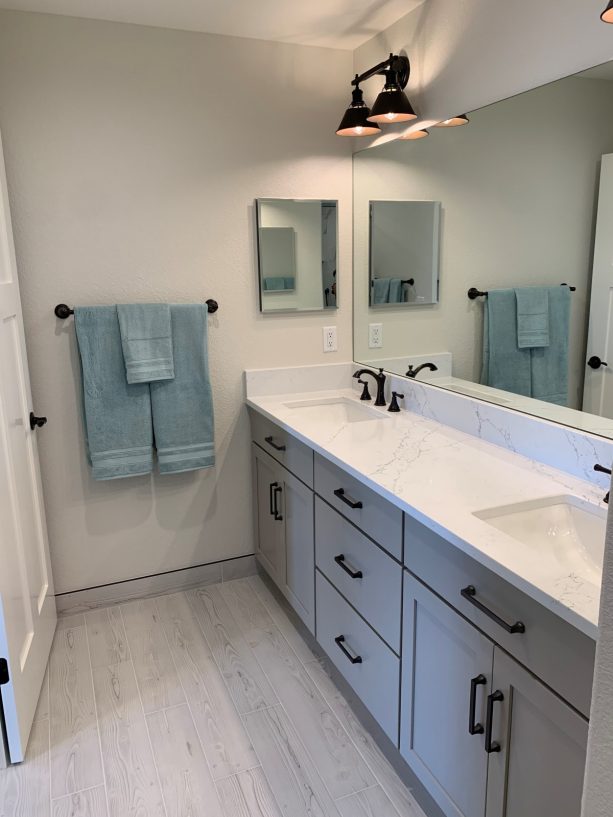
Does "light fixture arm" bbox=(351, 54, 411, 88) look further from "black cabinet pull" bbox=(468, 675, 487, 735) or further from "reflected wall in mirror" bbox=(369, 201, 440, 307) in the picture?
"black cabinet pull" bbox=(468, 675, 487, 735)

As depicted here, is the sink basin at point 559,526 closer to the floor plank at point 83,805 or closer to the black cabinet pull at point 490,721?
the black cabinet pull at point 490,721

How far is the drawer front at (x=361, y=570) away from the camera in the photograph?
178cm

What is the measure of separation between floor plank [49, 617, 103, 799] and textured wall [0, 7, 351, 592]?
31 centimetres

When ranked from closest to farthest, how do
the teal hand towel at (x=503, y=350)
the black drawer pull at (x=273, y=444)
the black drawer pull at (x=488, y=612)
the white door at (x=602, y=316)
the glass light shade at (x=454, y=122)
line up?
1. the black drawer pull at (x=488, y=612)
2. the white door at (x=602, y=316)
3. the teal hand towel at (x=503, y=350)
4. the glass light shade at (x=454, y=122)
5. the black drawer pull at (x=273, y=444)

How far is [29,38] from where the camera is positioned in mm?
2314

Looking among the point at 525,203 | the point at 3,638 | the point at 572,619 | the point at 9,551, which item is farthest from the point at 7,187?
the point at 572,619

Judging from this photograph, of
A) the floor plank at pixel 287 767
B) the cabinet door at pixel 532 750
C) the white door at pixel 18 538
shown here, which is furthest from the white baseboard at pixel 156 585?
the cabinet door at pixel 532 750

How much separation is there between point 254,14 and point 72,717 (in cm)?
259

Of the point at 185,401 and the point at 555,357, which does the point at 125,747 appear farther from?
the point at 555,357

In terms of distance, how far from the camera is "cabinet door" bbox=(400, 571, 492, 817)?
143cm

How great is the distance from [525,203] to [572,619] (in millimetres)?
1343

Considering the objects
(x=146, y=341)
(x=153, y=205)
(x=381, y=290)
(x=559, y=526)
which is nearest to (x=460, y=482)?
(x=559, y=526)

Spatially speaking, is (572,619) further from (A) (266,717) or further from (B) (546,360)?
(A) (266,717)

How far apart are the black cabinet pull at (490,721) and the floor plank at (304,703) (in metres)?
0.64
